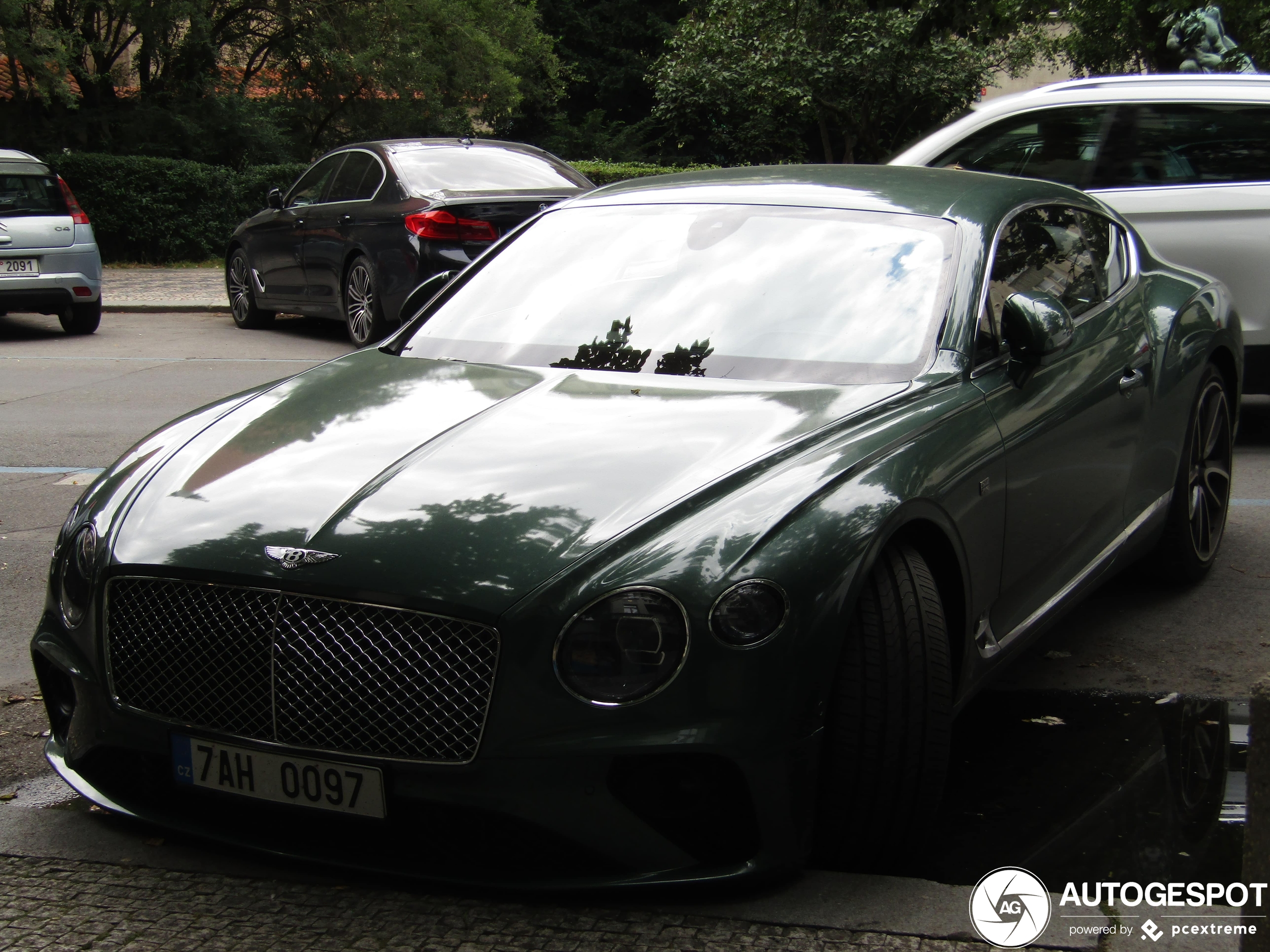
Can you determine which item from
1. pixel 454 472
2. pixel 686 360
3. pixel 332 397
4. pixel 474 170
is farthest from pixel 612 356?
pixel 474 170

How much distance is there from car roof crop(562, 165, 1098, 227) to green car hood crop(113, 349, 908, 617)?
35.5 inches

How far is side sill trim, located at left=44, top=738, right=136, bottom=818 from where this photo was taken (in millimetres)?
3166

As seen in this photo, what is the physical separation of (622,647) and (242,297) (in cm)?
1219

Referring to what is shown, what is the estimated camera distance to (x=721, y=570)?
2748 millimetres

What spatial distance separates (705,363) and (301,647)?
1.45 meters

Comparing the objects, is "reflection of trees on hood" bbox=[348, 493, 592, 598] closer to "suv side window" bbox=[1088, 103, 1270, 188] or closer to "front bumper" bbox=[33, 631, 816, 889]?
"front bumper" bbox=[33, 631, 816, 889]

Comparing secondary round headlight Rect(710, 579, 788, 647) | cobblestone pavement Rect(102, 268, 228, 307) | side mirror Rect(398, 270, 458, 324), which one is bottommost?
cobblestone pavement Rect(102, 268, 228, 307)

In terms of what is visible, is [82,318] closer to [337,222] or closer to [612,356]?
[337,222]

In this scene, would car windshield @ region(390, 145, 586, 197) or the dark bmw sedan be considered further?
car windshield @ region(390, 145, 586, 197)

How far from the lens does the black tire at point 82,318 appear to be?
1373 centimetres

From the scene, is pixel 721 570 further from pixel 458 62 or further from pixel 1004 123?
pixel 458 62

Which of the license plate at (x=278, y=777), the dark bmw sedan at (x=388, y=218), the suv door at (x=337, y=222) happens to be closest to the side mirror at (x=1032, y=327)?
the license plate at (x=278, y=777)

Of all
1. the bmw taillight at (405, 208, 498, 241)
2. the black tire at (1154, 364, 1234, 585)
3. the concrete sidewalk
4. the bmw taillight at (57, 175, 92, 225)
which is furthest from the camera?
the concrete sidewalk

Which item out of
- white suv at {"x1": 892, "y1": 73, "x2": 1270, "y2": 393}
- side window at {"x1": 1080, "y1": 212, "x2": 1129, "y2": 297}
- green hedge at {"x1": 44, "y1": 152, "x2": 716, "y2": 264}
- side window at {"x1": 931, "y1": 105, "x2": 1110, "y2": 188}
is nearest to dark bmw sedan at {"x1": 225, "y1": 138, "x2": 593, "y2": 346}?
side window at {"x1": 931, "y1": 105, "x2": 1110, "y2": 188}
